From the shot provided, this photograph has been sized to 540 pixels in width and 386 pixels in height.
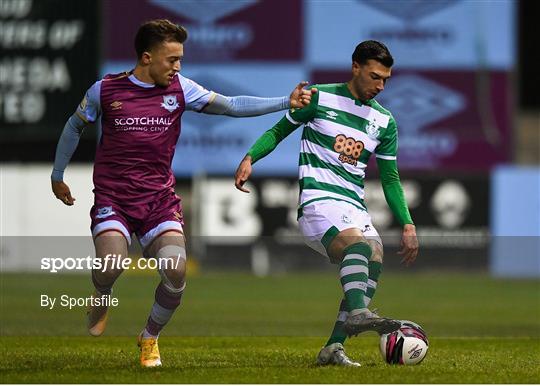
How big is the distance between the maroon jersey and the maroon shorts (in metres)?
0.03

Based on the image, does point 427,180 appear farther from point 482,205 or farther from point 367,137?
point 367,137

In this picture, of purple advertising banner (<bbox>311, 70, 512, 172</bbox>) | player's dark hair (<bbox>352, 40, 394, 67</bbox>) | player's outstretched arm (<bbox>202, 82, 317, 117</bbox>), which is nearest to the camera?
player's outstretched arm (<bbox>202, 82, 317, 117</bbox>)

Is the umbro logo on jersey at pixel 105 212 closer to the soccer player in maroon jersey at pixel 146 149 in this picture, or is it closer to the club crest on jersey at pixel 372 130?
the soccer player in maroon jersey at pixel 146 149

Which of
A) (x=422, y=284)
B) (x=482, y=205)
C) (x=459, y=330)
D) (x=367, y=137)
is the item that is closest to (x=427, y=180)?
(x=482, y=205)

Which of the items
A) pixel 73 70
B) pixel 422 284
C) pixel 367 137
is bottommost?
pixel 422 284

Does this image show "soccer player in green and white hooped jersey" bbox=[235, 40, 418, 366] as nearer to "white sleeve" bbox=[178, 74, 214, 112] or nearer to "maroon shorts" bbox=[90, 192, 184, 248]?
"white sleeve" bbox=[178, 74, 214, 112]

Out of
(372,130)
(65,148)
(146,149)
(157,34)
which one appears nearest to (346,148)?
(372,130)

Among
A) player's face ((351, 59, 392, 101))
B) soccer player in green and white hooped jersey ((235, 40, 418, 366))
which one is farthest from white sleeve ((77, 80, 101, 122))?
player's face ((351, 59, 392, 101))

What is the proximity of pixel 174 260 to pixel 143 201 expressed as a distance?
1.46ft

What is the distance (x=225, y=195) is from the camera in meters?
25.7

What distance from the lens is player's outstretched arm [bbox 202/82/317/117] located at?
8.41 m

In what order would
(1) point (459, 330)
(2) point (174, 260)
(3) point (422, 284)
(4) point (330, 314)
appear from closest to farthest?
(2) point (174, 260) < (1) point (459, 330) < (4) point (330, 314) < (3) point (422, 284)

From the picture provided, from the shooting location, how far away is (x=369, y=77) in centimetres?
863

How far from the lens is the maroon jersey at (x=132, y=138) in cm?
839
